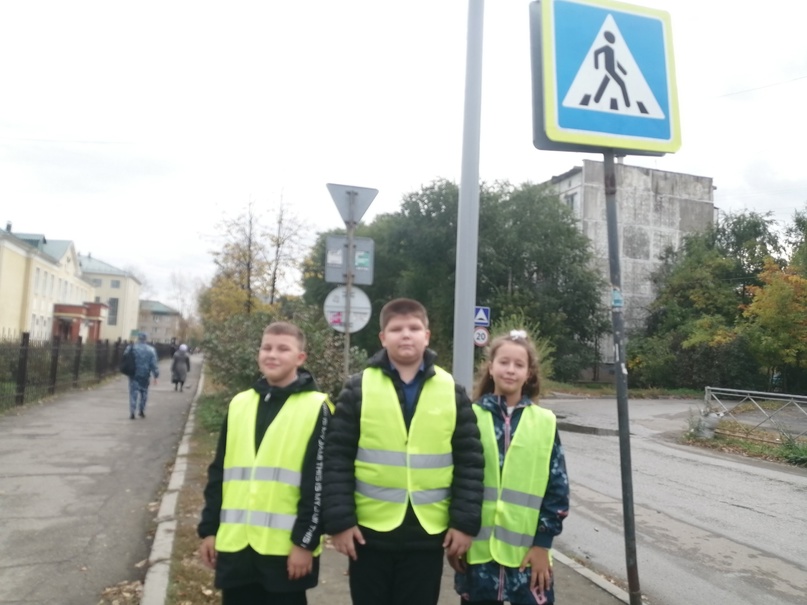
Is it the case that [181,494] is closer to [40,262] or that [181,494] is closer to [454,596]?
[454,596]

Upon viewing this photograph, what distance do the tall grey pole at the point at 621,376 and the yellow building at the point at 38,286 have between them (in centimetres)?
3780

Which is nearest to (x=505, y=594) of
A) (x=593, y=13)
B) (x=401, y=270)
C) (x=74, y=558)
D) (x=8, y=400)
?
(x=593, y=13)

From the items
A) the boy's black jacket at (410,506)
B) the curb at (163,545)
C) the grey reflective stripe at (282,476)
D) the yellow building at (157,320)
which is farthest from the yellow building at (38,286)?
the yellow building at (157,320)

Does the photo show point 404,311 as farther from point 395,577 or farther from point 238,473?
point 395,577

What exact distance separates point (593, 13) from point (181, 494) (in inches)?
235

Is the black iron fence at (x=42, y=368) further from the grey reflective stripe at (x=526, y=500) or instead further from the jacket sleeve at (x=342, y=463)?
the grey reflective stripe at (x=526, y=500)

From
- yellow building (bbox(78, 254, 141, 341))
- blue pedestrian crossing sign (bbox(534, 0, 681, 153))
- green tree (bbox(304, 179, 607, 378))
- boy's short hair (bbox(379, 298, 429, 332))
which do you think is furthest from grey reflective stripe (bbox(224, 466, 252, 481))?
yellow building (bbox(78, 254, 141, 341))

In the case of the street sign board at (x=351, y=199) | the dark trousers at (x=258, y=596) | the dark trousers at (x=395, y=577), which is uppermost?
the street sign board at (x=351, y=199)

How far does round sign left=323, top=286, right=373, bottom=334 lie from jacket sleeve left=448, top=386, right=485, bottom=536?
530 cm

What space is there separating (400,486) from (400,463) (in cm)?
10

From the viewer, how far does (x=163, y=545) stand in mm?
5316

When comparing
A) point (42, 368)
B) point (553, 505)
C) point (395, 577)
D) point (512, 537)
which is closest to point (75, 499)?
point (395, 577)

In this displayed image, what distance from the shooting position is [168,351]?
215ft

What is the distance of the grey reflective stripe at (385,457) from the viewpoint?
2.86 metres
